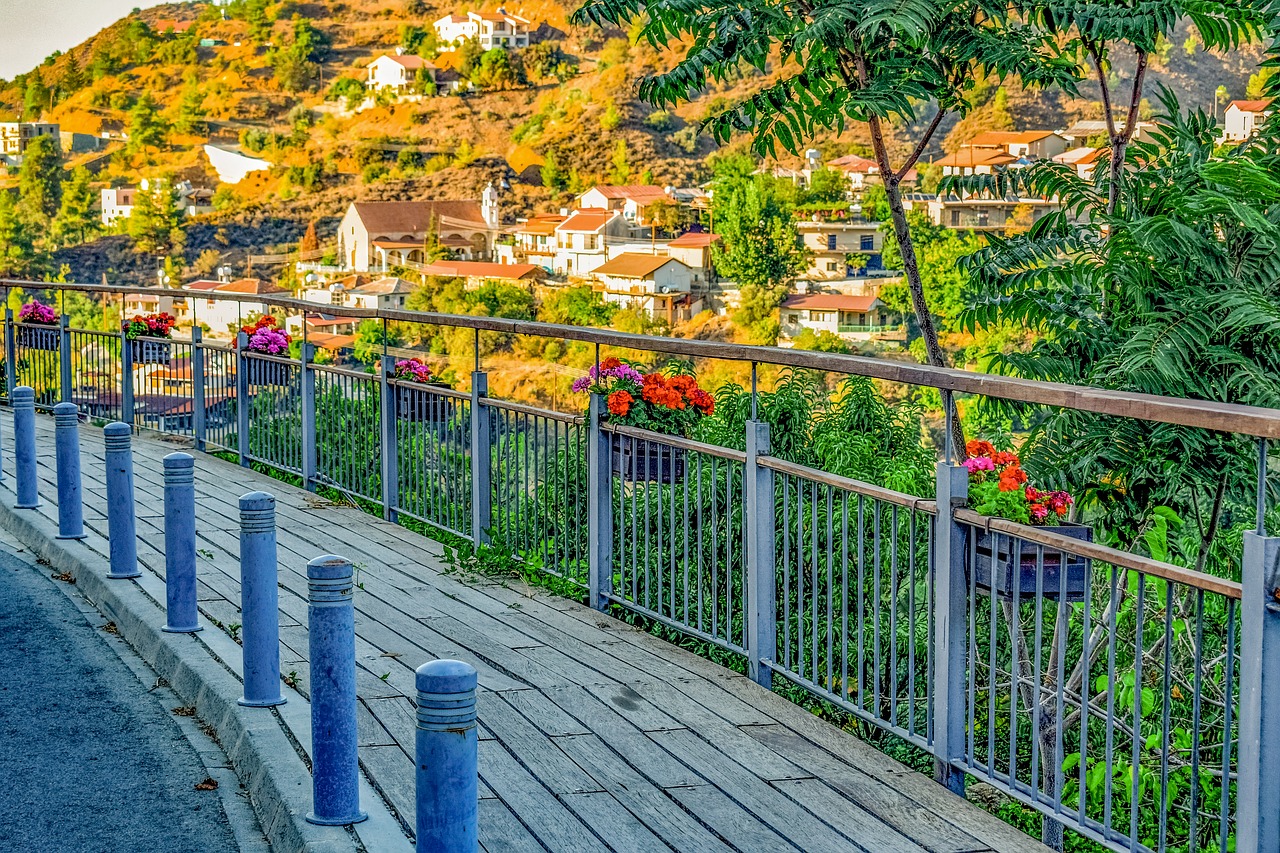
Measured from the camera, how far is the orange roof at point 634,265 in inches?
5448

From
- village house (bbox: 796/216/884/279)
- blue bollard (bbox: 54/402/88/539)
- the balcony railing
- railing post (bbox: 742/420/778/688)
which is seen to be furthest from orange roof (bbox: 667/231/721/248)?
railing post (bbox: 742/420/778/688)

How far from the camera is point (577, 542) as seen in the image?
22.9ft

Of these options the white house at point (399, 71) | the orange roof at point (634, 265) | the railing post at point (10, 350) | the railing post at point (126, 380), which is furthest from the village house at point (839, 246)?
the railing post at point (126, 380)

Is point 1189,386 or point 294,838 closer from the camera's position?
point 294,838

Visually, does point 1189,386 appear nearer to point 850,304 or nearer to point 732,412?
point 732,412

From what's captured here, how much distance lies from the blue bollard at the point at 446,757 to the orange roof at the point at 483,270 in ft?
485

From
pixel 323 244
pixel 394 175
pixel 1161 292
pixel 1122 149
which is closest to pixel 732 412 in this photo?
pixel 1122 149

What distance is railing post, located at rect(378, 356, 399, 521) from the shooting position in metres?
9.05

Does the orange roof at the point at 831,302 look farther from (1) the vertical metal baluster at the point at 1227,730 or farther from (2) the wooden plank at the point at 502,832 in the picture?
(1) the vertical metal baluster at the point at 1227,730

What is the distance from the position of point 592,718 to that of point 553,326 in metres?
2.53

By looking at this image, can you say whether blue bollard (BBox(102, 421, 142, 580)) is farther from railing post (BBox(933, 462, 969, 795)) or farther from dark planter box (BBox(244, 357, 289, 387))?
railing post (BBox(933, 462, 969, 795))

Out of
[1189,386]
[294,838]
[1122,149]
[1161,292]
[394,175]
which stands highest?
[394,175]

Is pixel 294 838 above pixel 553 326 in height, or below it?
below

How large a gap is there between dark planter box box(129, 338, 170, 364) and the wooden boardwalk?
5.68 m
